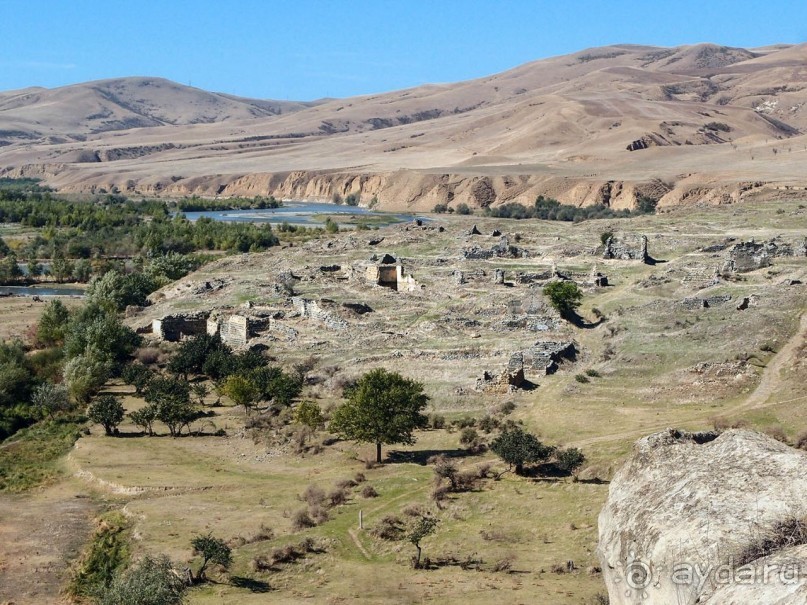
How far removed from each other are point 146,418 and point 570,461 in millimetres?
17738

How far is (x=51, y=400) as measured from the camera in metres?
42.5

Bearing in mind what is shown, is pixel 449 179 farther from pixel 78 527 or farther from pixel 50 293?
pixel 78 527

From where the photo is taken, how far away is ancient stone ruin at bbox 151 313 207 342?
53.5 m

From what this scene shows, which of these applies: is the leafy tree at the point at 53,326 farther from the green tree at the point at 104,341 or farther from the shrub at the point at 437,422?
the shrub at the point at 437,422

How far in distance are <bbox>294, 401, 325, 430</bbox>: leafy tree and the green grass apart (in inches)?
351

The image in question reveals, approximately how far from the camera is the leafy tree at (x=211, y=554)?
24.0 m

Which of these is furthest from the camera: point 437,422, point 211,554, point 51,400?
point 51,400

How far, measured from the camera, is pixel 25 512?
3091cm

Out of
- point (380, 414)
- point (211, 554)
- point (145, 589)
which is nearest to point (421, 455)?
point (380, 414)

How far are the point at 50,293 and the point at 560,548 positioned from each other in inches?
2627

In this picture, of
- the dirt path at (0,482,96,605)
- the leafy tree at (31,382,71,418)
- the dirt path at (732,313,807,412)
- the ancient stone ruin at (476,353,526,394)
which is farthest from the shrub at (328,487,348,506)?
the leafy tree at (31,382,71,418)

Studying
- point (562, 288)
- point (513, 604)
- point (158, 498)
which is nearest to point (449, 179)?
point (562, 288)

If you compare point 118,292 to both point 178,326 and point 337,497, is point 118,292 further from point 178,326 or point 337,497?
point 337,497

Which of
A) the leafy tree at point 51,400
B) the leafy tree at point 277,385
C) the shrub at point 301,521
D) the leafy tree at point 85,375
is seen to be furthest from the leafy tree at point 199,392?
the shrub at point 301,521
